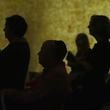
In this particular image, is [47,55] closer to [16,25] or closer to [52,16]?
[16,25]

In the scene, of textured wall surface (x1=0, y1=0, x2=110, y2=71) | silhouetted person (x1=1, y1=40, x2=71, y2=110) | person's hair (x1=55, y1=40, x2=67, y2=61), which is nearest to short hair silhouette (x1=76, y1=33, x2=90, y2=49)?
person's hair (x1=55, y1=40, x2=67, y2=61)

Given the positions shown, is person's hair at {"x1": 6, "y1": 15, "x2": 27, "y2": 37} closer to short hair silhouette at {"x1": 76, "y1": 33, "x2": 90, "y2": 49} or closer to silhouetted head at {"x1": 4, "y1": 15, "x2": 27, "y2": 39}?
silhouetted head at {"x1": 4, "y1": 15, "x2": 27, "y2": 39}

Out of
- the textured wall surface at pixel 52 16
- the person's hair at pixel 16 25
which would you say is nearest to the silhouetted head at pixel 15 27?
the person's hair at pixel 16 25

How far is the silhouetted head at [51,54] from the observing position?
4152mm

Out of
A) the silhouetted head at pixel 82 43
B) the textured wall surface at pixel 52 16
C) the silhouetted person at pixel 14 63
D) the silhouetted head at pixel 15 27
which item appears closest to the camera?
the silhouetted person at pixel 14 63

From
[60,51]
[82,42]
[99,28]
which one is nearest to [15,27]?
[60,51]

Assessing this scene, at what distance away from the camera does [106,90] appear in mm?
4547

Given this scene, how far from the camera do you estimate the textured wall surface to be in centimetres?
791

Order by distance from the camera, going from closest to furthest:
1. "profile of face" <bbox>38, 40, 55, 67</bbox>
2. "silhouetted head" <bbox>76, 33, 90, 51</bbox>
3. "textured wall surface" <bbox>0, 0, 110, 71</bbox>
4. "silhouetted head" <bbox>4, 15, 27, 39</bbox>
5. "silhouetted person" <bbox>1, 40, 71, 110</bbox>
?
"silhouetted person" <bbox>1, 40, 71, 110</bbox> < "profile of face" <bbox>38, 40, 55, 67</bbox> < "silhouetted head" <bbox>4, 15, 27, 39</bbox> < "silhouetted head" <bbox>76, 33, 90, 51</bbox> < "textured wall surface" <bbox>0, 0, 110, 71</bbox>

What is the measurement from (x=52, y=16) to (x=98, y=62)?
11.6ft

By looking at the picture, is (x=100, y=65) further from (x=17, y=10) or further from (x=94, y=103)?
(x=17, y=10)

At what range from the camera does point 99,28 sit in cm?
466

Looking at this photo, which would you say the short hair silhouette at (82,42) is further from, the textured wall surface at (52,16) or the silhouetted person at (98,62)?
the textured wall surface at (52,16)

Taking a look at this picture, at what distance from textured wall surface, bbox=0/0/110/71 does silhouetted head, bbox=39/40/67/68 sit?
12.0 feet
